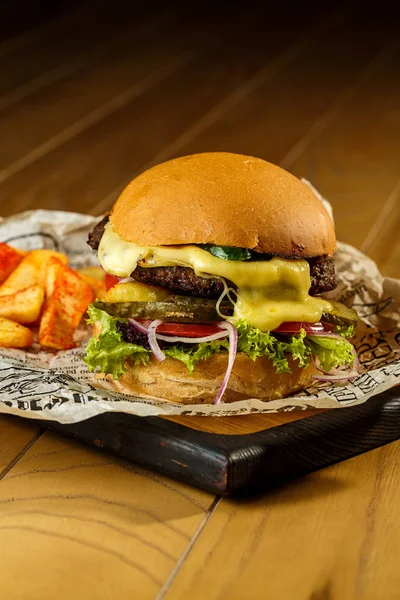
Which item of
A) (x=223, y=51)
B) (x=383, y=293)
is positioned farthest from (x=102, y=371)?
(x=223, y=51)

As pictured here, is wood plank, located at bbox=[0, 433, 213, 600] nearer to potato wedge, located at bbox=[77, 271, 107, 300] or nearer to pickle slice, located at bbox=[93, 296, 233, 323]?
pickle slice, located at bbox=[93, 296, 233, 323]

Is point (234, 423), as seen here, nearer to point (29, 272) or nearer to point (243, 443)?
point (243, 443)

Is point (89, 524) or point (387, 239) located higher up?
point (89, 524)

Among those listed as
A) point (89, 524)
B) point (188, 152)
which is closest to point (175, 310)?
point (89, 524)

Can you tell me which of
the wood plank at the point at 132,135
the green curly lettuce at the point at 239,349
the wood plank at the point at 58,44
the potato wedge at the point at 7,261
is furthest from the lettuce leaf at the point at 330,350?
the wood plank at the point at 58,44

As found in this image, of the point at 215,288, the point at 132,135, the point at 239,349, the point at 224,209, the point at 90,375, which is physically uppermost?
the point at 224,209

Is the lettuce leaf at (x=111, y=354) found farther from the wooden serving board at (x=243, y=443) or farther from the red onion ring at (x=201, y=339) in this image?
the wooden serving board at (x=243, y=443)
